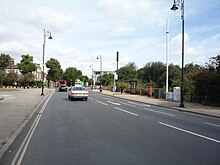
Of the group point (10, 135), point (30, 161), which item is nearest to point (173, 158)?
point (30, 161)

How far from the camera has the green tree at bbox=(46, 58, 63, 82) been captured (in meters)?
120

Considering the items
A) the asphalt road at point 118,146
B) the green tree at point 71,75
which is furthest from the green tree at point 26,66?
the asphalt road at point 118,146

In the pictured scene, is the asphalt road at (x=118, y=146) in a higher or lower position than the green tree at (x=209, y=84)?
lower

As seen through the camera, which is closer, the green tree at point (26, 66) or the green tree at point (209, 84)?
the green tree at point (209, 84)

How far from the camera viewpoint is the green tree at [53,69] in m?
120

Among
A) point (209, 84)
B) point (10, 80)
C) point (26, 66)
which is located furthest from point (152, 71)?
point (209, 84)

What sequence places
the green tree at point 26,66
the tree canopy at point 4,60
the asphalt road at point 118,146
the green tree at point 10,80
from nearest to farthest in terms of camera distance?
the asphalt road at point 118,146, the tree canopy at point 4,60, the green tree at point 10,80, the green tree at point 26,66

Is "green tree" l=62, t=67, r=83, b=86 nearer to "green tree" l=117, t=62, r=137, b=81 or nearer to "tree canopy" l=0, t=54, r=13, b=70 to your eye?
"green tree" l=117, t=62, r=137, b=81

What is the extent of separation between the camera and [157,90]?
39438mm

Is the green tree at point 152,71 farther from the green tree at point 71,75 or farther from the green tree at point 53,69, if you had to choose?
the green tree at point 71,75

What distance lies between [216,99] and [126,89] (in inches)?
1245

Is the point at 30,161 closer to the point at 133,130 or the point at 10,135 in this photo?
the point at 10,135

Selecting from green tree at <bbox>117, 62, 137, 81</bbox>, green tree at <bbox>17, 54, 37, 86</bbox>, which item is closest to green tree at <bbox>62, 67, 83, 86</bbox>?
green tree at <bbox>117, 62, 137, 81</bbox>

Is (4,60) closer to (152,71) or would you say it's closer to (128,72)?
(152,71)
